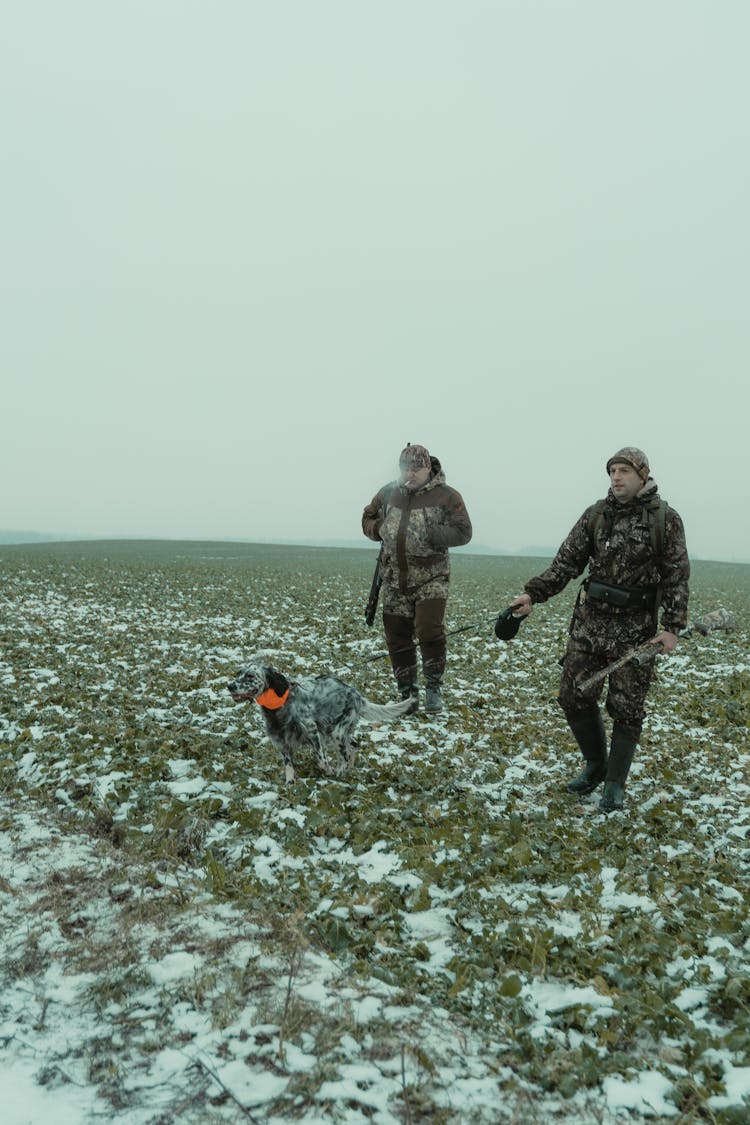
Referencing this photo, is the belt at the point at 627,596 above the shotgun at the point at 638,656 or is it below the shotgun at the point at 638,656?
above

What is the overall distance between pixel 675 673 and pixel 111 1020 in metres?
11.9

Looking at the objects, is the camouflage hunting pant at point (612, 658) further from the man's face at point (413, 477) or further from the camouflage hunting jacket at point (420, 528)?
the man's face at point (413, 477)

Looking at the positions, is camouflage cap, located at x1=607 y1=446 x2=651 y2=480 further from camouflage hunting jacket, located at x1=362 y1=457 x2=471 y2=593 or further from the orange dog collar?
the orange dog collar

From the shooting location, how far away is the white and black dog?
6.87 m

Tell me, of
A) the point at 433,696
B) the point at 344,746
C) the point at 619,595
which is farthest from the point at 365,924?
the point at 433,696

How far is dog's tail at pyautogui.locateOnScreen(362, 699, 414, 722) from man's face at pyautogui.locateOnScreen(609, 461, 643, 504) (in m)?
3.07

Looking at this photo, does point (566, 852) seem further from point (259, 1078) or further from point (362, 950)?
point (259, 1078)

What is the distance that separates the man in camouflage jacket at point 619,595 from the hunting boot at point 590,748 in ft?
0.04

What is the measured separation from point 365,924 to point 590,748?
3277 mm

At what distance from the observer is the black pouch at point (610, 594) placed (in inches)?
259

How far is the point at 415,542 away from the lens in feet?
29.5

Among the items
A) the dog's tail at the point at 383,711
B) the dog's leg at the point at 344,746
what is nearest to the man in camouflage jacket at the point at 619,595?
the dog's tail at the point at 383,711

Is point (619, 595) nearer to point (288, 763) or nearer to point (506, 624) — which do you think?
point (506, 624)

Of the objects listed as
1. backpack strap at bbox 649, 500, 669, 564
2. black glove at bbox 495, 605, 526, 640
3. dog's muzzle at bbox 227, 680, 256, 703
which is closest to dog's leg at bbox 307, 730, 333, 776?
dog's muzzle at bbox 227, 680, 256, 703
